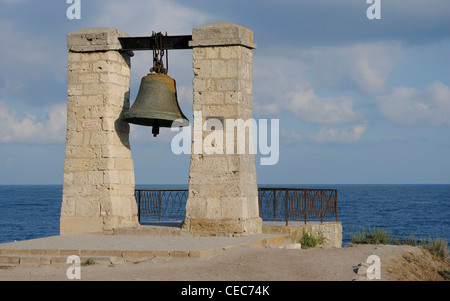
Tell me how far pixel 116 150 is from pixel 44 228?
28.3m

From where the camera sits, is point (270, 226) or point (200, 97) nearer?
point (200, 97)

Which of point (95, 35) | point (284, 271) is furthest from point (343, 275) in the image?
point (95, 35)

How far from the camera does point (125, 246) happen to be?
31.9ft

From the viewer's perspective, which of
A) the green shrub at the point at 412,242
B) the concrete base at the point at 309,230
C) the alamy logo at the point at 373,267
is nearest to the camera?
the alamy logo at the point at 373,267

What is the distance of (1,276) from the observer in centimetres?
805

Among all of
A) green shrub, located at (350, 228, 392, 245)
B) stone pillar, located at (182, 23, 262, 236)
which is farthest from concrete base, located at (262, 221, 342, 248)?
stone pillar, located at (182, 23, 262, 236)

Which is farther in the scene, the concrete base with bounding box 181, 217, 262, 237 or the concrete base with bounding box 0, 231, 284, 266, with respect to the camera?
the concrete base with bounding box 181, 217, 262, 237

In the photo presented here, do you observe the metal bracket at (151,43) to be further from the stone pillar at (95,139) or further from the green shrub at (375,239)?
the green shrub at (375,239)

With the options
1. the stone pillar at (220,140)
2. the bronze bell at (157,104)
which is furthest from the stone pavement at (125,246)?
the bronze bell at (157,104)

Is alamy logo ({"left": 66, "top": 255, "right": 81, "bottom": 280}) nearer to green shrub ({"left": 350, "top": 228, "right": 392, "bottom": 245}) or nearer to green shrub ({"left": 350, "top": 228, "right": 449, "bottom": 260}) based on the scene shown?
green shrub ({"left": 350, "top": 228, "right": 449, "bottom": 260})

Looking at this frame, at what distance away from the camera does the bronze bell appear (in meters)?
11.1

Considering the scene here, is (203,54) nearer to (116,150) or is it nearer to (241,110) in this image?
(241,110)

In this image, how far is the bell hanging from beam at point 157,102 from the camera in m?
11.1
